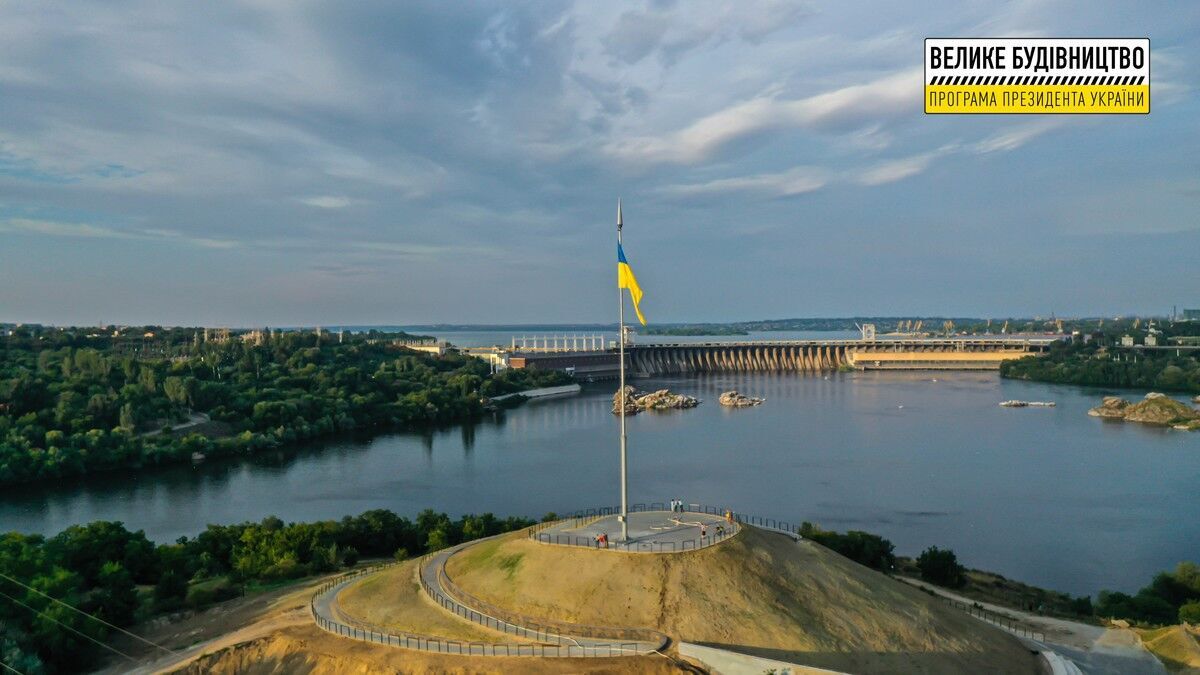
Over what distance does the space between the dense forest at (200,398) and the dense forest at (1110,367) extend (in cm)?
7714

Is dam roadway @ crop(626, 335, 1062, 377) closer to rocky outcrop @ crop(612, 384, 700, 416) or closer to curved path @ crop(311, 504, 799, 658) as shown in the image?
rocky outcrop @ crop(612, 384, 700, 416)

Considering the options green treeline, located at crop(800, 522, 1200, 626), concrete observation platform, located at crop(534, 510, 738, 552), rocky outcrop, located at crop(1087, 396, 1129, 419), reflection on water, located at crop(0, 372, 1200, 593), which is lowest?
reflection on water, located at crop(0, 372, 1200, 593)

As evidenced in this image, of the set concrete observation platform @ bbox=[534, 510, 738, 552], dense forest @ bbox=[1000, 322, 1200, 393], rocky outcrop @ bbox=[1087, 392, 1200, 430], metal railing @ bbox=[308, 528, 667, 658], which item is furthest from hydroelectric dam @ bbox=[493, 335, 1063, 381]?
metal railing @ bbox=[308, 528, 667, 658]

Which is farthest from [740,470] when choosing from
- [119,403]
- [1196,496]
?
[119,403]

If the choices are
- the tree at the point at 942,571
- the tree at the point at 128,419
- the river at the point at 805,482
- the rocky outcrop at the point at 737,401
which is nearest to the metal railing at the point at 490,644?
the tree at the point at 942,571

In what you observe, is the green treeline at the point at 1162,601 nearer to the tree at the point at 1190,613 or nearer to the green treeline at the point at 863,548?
the tree at the point at 1190,613

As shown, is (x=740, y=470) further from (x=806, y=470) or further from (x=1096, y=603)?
(x=1096, y=603)

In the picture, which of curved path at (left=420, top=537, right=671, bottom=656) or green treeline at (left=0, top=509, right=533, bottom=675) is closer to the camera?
curved path at (left=420, top=537, right=671, bottom=656)

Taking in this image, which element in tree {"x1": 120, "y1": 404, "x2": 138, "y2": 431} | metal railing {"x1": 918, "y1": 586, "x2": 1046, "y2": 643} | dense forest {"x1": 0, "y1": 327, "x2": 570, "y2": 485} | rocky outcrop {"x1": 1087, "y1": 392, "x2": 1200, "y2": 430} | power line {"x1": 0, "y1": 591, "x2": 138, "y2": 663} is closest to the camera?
power line {"x1": 0, "y1": 591, "x2": 138, "y2": 663}

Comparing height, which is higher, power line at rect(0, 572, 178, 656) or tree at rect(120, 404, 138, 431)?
tree at rect(120, 404, 138, 431)

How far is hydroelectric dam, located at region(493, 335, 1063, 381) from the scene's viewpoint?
467ft

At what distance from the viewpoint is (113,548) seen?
94.8 feet

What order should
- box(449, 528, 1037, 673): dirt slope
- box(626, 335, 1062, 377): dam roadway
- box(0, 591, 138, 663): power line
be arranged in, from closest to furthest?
box(449, 528, 1037, 673): dirt slope → box(0, 591, 138, 663): power line → box(626, 335, 1062, 377): dam roadway

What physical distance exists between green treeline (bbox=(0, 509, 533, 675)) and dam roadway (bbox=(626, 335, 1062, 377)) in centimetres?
11049
